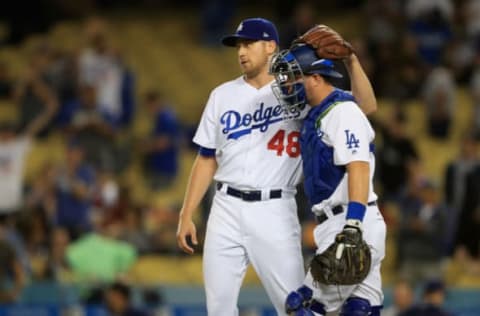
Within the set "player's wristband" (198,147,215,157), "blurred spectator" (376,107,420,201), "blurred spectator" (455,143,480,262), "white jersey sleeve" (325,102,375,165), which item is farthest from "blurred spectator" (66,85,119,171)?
"white jersey sleeve" (325,102,375,165)

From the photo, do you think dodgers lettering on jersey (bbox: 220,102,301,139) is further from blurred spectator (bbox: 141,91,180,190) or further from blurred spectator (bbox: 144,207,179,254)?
blurred spectator (bbox: 141,91,180,190)

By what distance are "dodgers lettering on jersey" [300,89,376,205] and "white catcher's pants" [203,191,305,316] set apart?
349 mm

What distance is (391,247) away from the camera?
1405 centimetres

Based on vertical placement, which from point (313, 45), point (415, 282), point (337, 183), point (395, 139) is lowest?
point (415, 282)

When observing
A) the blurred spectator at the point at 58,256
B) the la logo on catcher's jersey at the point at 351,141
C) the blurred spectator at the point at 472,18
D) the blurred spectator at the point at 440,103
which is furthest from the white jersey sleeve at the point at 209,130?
the blurred spectator at the point at 472,18

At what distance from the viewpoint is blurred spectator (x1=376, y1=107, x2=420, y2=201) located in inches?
557

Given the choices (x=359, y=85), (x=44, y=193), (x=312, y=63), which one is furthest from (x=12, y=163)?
(x=312, y=63)

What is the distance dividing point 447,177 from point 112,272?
11.3 ft

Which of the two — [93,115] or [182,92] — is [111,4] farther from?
[93,115]

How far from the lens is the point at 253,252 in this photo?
7.73 metres

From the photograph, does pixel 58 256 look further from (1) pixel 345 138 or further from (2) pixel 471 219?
(1) pixel 345 138

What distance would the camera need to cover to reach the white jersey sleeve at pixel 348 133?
7137 millimetres

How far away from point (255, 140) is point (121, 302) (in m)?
4.09

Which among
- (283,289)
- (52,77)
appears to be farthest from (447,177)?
(283,289)
